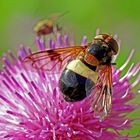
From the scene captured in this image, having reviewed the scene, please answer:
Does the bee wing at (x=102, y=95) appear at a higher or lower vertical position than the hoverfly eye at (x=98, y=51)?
lower

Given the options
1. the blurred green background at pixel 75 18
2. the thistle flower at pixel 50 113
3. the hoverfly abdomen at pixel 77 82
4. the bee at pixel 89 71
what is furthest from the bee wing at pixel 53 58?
the blurred green background at pixel 75 18

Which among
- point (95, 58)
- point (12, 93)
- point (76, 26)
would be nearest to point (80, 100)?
point (95, 58)

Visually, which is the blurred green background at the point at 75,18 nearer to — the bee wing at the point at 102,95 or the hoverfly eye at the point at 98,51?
the hoverfly eye at the point at 98,51

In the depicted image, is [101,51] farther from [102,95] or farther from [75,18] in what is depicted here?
[75,18]

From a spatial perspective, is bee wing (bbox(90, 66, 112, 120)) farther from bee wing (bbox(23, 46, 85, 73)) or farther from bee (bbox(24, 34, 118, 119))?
bee wing (bbox(23, 46, 85, 73))

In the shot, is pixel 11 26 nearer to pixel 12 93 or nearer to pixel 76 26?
pixel 76 26

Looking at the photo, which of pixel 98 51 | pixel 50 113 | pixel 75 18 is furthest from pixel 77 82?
pixel 75 18
